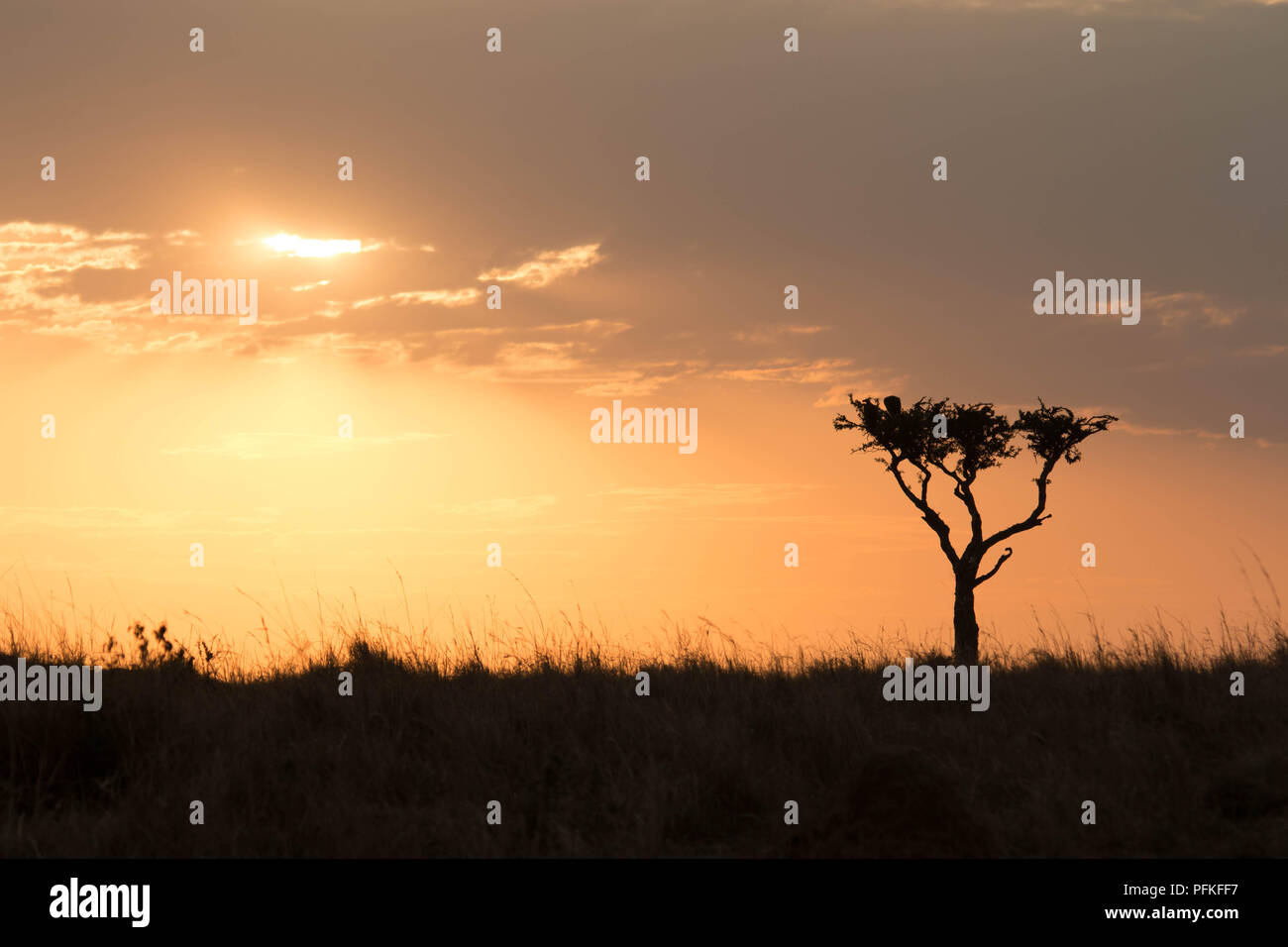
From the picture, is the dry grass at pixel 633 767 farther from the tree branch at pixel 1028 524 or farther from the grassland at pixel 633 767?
the tree branch at pixel 1028 524

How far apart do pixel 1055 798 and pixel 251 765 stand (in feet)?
21.3

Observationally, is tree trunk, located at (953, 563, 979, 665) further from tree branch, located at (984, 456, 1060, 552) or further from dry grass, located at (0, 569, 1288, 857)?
dry grass, located at (0, 569, 1288, 857)

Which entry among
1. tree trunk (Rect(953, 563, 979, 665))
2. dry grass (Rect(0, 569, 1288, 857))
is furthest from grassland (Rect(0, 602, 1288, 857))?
tree trunk (Rect(953, 563, 979, 665))

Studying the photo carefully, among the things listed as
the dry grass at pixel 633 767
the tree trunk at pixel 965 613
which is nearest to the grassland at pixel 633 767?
the dry grass at pixel 633 767

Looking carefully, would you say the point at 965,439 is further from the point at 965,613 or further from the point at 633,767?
the point at 633,767

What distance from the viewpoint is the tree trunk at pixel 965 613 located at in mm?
19828

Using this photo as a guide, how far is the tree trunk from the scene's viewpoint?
781 inches

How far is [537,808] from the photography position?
8805 millimetres

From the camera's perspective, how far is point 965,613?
66.4 feet

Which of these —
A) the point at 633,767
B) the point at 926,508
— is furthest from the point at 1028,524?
the point at 633,767
